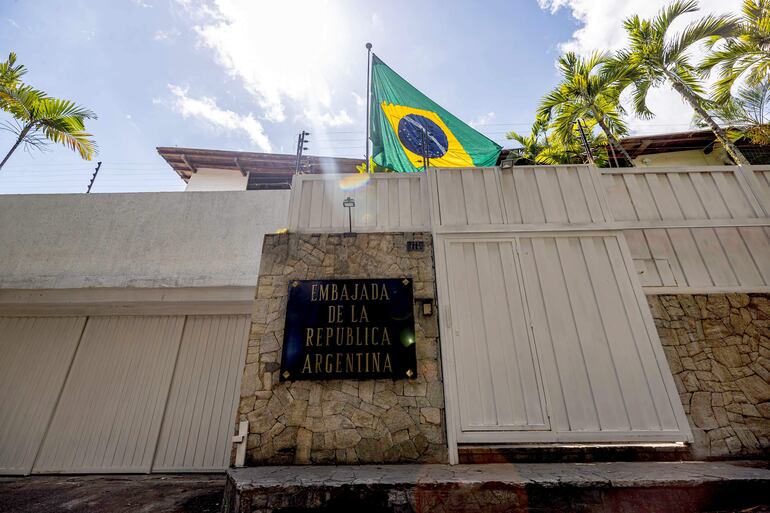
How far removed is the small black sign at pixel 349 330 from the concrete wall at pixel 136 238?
95.2 inches

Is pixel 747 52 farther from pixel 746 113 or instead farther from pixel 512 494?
pixel 512 494

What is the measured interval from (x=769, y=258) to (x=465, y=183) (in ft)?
16.6

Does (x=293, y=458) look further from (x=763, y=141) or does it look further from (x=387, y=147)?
(x=763, y=141)

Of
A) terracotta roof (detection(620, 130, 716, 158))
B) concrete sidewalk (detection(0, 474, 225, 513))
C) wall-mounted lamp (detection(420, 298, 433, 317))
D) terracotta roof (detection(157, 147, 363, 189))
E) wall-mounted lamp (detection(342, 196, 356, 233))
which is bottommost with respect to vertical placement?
concrete sidewalk (detection(0, 474, 225, 513))

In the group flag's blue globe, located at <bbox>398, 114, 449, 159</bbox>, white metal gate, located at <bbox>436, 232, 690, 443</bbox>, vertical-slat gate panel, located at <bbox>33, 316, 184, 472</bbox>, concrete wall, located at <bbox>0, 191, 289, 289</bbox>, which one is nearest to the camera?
white metal gate, located at <bbox>436, 232, 690, 443</bbox>

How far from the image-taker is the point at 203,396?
6.55 meters

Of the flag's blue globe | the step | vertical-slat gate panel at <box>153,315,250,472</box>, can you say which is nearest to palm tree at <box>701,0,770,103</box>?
the flag's blue globe

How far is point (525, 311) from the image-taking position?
4.55 m

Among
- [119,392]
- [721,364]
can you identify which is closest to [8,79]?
[119,392]

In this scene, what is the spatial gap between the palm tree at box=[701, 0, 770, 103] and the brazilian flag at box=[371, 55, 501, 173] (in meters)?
7.41

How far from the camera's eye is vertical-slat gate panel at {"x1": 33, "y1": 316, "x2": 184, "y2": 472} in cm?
614

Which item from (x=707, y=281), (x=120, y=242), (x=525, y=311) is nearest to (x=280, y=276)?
(x=525, y=311)

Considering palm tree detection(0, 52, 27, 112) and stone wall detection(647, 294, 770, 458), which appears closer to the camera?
stone wall detection(647, 294, 770, 458)

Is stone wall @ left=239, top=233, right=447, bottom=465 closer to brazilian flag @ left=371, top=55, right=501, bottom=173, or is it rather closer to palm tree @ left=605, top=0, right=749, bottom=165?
brazilian flag @ left=371, top=55, right=501, bottom=173
